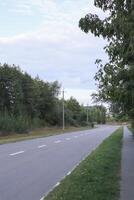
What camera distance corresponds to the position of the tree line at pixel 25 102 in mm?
66969

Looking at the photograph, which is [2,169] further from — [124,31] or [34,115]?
[34,115]

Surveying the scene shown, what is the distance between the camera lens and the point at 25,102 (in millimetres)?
87938

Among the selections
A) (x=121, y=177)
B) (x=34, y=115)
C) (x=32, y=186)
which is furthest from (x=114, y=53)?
(x=34, y=115)

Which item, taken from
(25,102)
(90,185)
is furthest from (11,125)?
(90,185)

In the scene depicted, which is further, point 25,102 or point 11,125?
point 25,102

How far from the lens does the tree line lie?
67.0m

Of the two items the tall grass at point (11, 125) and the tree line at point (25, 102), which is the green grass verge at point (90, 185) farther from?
the tree line at point (25, 102)

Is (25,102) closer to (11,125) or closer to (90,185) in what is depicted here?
(11,125)

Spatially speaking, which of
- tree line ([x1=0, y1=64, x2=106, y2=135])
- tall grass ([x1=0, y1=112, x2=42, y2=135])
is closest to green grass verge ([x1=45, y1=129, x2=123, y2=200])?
tall grass ([x1=0, y1=112, x2=42, y2=135])

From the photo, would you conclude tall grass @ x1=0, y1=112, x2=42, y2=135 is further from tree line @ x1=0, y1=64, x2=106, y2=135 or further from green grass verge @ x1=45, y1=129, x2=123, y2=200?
green grass verge @ x1=45, y1=129, x2=123, y2=200

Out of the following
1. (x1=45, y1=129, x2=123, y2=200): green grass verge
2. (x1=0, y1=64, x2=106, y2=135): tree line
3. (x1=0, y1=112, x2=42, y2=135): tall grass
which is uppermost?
(x1=0, y1=64, x2=106, y2=135): tree line

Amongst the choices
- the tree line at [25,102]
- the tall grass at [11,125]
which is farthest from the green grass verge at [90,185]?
the tree line at [25,102]

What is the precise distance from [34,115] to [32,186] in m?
77.2

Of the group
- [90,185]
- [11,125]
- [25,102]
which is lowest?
[90,185]
